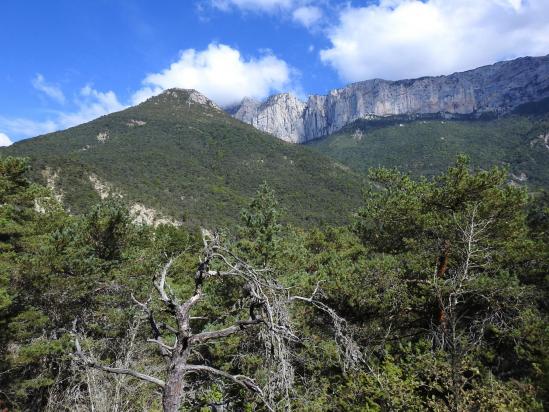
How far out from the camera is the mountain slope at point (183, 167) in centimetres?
8206

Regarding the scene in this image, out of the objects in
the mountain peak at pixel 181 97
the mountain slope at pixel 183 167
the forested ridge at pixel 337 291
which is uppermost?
the mountain peak at pixel 181 97

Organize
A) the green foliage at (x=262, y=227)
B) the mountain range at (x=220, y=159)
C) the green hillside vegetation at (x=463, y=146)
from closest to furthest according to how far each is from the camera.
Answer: the green foliage at (x=262, y=227) < the mountain range at (x=220, y=159) < the green hillside vegetation at (x=463, y=146)

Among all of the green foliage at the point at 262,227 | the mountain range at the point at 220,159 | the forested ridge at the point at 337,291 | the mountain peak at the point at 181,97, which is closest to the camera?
the forested ridge at the point at 337,291

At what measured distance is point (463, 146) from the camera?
167 m

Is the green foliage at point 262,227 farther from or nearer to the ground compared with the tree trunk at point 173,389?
farther from the ground

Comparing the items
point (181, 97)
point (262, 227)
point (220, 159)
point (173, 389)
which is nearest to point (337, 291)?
point (262, 227)

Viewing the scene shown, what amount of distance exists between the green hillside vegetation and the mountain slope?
24463mm

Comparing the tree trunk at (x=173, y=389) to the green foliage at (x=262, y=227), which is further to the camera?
the green foliage at (x=262, y=227)

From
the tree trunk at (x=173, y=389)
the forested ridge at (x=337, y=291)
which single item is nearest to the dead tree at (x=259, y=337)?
the tree trunk at (x=173, y=389)

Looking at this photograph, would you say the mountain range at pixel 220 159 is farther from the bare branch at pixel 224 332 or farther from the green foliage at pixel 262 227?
the bare branch at pixel 224 332

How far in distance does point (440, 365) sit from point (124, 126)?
153331 millimetres

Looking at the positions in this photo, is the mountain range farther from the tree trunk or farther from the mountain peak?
the tree trunk

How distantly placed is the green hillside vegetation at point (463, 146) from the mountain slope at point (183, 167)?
80.3 ft

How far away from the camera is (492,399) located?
610 cm
